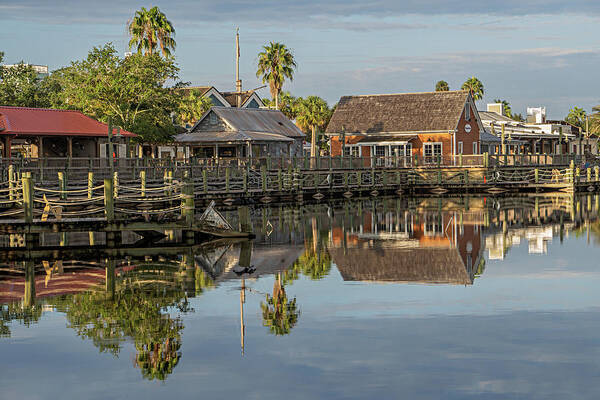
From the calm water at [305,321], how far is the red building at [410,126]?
4407cm

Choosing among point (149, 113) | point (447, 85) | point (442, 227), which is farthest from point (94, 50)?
point (447, 85)

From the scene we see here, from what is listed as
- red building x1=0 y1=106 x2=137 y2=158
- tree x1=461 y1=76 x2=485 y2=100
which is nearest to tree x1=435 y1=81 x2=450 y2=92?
tree x1=461 y1=76 x2=485 y2=100

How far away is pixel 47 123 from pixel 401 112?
109 feet

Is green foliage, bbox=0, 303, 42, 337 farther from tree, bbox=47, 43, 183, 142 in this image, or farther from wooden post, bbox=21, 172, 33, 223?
tree, bbox=47, 43, 183, 142

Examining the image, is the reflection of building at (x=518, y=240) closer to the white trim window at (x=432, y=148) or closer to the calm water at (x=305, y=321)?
the calm water at (x=305, y=321)


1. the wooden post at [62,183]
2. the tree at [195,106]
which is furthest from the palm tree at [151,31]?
the wooden post at [62,183]

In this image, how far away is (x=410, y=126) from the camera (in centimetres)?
7538

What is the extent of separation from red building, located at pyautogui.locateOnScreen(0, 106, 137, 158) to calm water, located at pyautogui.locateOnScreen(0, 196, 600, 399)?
22.4 metres

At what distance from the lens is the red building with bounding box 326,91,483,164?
74.2 m

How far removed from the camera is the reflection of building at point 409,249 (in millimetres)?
23094

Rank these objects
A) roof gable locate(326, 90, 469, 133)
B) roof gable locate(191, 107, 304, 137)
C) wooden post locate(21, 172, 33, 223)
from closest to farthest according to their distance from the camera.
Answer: wooden post locate(21, 172, 33, 223) → roof gable locate(191, 107, 304, 137) → roof gable locate(326, 90, 469, 133)

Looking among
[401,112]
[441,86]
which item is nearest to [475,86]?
[441,86]

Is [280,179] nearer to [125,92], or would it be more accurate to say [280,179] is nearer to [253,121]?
[125,92]

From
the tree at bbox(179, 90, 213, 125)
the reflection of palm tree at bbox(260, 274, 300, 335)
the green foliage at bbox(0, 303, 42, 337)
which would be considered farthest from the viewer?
the tree at bbox(179, 90, 213, 125)
